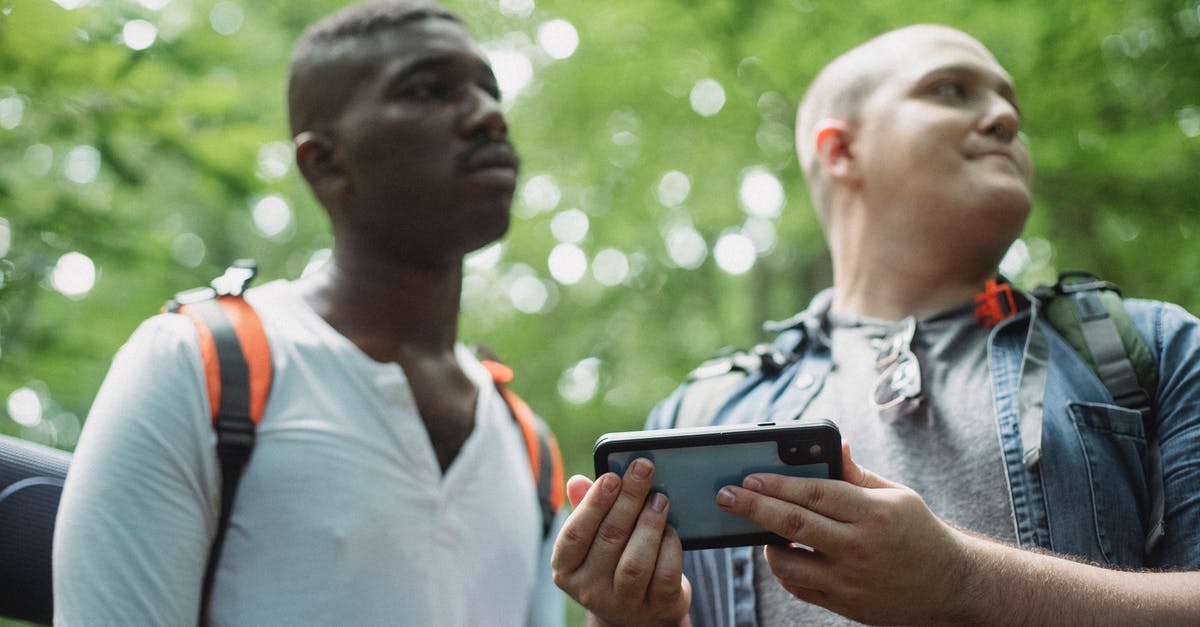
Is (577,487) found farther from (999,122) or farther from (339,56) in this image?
(339,56)

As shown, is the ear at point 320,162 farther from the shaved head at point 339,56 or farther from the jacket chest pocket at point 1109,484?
the jacket chest pocket at point 1109,484

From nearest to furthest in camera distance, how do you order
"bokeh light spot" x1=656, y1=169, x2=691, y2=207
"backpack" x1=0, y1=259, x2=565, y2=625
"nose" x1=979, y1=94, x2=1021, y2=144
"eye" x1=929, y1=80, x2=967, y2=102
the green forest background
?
"backpack" x1=0, y1=259, x2=565, y2=625, "nose" x1=979, y1=94, x2=1021, y2=144, "eye" x1=929, y1=80, x2=967, y2=102, the green forest background, "bokeh light spot" x1=656, y1=169, x2=691, y2=207

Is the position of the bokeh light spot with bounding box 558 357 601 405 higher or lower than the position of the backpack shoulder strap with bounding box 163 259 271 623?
lower

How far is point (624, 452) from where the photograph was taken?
1.93 metres

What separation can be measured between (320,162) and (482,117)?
0.53m

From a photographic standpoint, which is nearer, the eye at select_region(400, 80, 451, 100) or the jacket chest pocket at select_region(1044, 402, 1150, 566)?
the jacket chest pocket at select_region(1044, 402, 1150, 566)

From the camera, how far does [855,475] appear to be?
1891 millimetres

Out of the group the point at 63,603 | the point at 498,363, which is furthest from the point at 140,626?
the point at 498,363

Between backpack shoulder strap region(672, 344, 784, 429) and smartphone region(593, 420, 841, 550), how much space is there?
3.05 feet

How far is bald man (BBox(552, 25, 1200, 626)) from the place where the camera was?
1.85 m

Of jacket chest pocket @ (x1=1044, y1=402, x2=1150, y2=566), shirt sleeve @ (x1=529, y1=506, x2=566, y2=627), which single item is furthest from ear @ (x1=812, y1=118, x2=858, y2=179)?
shirt sleeve @ (x1=529, y1=506, x2=566, y2=627)

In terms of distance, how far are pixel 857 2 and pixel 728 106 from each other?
106cm

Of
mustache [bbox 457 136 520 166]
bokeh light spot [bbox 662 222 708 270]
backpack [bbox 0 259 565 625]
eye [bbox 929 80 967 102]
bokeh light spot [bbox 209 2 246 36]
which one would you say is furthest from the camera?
bokeh light spot [bbox 662 222 708 270]

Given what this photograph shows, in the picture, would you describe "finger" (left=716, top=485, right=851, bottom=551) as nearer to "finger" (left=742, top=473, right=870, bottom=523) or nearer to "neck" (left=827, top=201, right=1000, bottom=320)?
"finger" (left=742, top=473, right=870, bottom=523)
